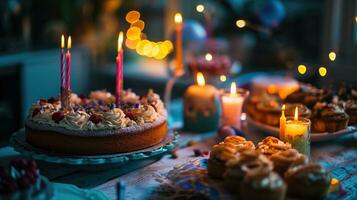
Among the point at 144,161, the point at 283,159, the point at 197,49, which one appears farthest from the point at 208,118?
the point at 197,49

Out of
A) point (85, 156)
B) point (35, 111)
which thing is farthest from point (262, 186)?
point (35, 111)

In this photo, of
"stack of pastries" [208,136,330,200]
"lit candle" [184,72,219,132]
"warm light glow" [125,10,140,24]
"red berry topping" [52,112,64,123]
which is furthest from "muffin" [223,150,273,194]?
"warm light glow" [125,10,140,24]

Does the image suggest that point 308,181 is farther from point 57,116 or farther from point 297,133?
point 57,116

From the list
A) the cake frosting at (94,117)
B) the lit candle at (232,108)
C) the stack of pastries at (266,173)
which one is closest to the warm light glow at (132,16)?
the lit candle at (232,108)

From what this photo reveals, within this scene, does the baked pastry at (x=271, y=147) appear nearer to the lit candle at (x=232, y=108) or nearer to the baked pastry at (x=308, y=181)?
the baked pastry at (x=308, y=181)

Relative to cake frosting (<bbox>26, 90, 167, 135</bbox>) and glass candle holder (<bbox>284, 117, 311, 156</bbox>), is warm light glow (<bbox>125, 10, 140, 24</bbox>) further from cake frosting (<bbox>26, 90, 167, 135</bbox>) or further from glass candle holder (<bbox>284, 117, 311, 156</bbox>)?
glass candle holder (<bbox>284, 117, 311, 156</bbox>)

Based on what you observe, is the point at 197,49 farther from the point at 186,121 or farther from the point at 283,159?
the point at 283,159
